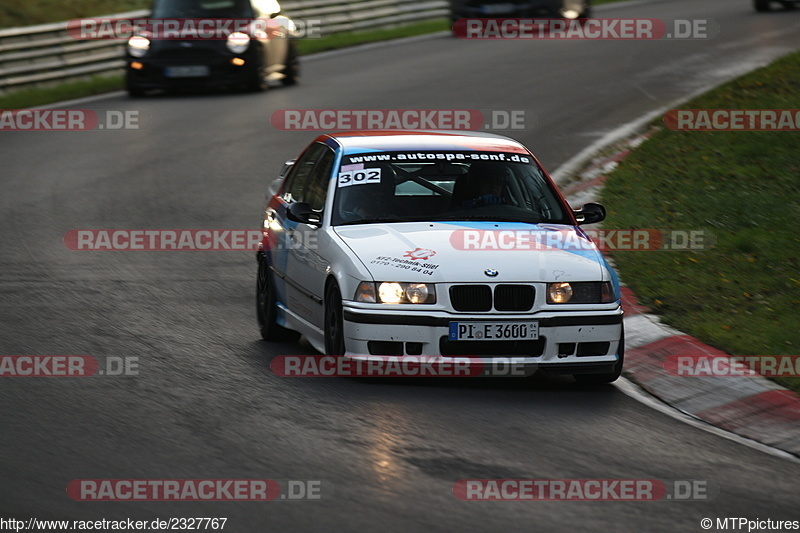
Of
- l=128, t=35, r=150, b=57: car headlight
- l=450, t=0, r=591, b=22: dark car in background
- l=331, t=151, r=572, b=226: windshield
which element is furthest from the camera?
l=450, t=0, r=591, b=22: dark car in background

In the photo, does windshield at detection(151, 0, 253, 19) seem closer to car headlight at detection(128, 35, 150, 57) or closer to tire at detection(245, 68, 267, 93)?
car headlight at detection(128, 35, 150, 57)

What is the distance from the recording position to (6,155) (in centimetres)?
1855

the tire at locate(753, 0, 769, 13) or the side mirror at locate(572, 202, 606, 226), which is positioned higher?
the side mirror at locate(572, 202, 606, 226)

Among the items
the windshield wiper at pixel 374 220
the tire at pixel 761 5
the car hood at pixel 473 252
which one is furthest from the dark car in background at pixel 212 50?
the car hood at pixel 473 252

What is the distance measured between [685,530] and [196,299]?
6.26 m

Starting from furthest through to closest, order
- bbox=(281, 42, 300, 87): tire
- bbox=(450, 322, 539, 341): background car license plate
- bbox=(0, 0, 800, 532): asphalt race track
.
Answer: bbox=(281, 42, 300, 87): tire, bbox=(450, 322, 539, 341): background car license plate, bbox=(0, 0, 800, 532): asphalt race track

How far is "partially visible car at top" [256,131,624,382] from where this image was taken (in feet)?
27.4

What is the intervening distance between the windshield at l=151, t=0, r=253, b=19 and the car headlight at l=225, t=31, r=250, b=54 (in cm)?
71

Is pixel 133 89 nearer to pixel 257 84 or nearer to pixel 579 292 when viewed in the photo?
pixel 257 84

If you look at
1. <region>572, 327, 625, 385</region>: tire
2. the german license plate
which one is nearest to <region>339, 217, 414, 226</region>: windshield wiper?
<region>572, 327, 625, 385</region>: tire

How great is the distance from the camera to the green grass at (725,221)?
9.95m

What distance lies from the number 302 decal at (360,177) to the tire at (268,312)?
111 cm

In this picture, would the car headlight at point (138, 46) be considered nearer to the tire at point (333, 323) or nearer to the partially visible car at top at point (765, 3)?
the tire at point (333, 323)

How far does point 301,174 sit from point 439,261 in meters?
2.30
